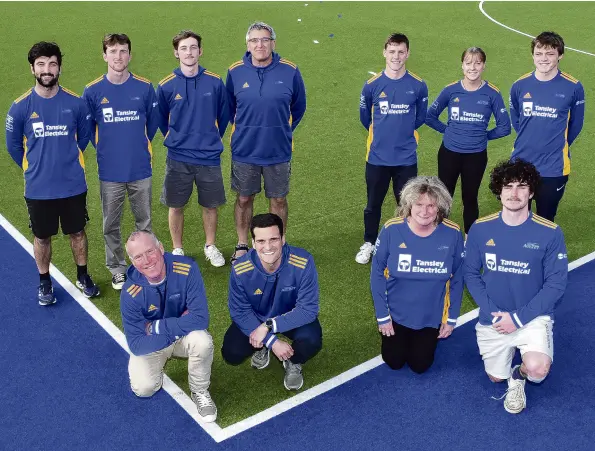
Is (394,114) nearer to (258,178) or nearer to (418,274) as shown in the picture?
(258,178)

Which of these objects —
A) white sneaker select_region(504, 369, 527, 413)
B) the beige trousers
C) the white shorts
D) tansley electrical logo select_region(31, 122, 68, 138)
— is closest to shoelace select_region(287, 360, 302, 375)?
the beige trousers

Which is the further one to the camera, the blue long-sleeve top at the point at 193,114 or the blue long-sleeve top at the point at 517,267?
the blue long-sleeve top at the point at 193,114

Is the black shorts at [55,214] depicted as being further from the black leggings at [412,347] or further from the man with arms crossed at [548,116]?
the man with arms crossed at [548,116]

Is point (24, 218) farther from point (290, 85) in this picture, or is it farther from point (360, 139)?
point (360, 139)

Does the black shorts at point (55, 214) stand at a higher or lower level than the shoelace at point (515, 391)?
higher

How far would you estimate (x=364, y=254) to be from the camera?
344 inches

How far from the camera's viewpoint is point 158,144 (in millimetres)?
12281

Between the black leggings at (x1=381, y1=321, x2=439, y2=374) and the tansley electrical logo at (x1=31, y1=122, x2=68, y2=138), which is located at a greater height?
the tansley electrical logo at (x1=31, y1=122, x2=68, y2=138)

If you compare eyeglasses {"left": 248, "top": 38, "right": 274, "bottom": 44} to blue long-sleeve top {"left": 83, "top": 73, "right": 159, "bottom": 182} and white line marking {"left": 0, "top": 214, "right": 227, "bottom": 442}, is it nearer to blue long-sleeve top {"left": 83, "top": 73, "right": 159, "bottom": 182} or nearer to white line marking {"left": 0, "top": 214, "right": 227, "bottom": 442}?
blue long-sleeve top {"left": 83, "top": 73, "right": 159, "bottom": 182}

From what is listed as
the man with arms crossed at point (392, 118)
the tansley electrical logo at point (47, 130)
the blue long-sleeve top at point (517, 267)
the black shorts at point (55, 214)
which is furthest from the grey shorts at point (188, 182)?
the blue long-sleeve top at point (517, 267)

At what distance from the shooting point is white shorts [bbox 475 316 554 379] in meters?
6.31

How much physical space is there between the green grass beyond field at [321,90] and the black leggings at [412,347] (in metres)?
0.37

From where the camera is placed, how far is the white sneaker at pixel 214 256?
340 inches

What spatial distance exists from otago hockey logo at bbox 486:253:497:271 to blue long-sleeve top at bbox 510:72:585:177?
79.5 inches
